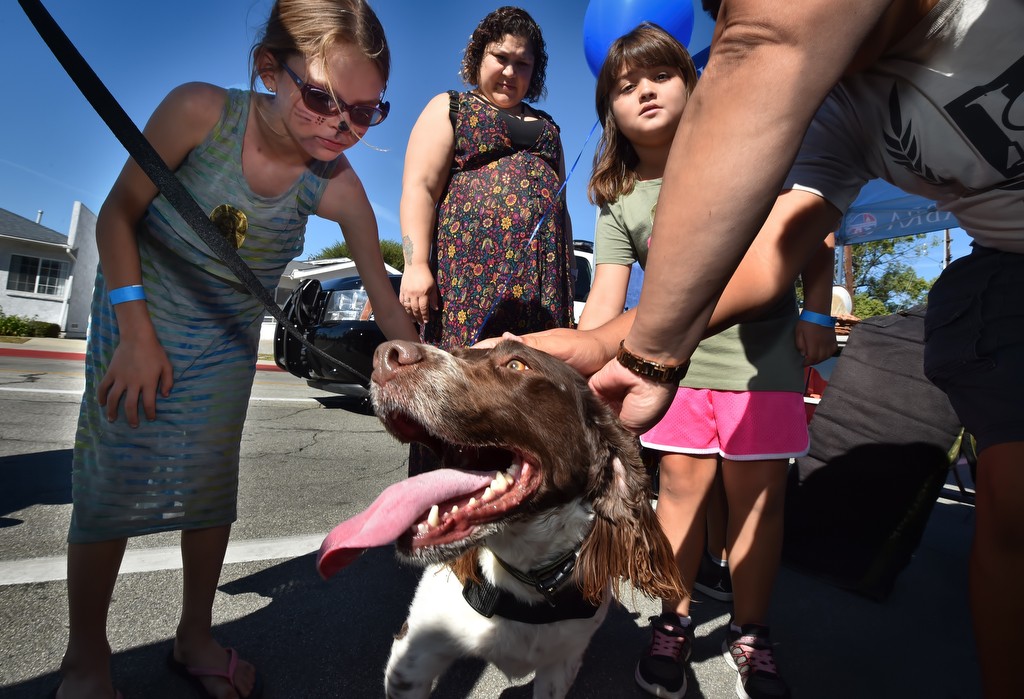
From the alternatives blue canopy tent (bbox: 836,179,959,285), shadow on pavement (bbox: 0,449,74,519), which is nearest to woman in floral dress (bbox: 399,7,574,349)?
shadow on pavement (bbox: 0,449,74,519)

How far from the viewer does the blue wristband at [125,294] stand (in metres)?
1.52

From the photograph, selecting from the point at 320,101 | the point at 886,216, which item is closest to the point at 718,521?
the point at 320,101

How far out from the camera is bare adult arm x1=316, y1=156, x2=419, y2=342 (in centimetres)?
185

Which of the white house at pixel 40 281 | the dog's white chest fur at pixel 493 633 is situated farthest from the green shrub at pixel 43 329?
the dog's white chest fur at pixel 493 633

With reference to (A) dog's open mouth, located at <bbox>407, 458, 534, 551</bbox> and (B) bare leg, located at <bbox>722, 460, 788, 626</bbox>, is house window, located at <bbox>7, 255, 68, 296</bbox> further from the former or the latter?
(B) bare leg, located at <bbox>722, 460, 788, 626</bbox>

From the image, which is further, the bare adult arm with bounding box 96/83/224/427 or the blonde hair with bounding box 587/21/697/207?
the blonde hair with bounding box 587/21/697/207

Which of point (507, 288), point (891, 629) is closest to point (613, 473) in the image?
point (507, 288)

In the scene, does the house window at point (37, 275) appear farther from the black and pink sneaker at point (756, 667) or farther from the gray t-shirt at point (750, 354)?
the black and pink sneaker at point (756, 667)

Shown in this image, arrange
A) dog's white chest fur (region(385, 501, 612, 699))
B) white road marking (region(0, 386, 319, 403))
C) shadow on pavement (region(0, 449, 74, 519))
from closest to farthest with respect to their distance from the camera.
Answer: dog's white chest fur (region(385, 501, 612, 699)), shadow on pavement (region(0, 449, 74, 519)), white road marking (region(0, 386, 319, 403))

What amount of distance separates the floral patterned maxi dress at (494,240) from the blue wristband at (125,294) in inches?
41.8

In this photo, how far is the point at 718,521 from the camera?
9.89 ft

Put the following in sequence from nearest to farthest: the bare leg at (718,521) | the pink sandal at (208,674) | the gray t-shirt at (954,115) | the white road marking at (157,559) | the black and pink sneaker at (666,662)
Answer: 1. the gray t-shirt at (954,115)
2. the pink sandal at (208,674)
3. the black and pink sneaker at (666,662)
4. the white road marking at (157,559)
5. the bare leg at (718,521)

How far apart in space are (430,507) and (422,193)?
1.40 m

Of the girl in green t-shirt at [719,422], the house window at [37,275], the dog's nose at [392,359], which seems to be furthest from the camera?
the house window at [37,275]
